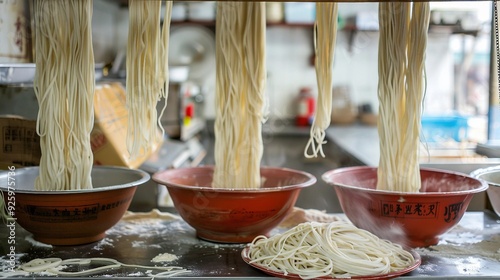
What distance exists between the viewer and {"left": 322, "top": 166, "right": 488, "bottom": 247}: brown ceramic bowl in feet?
4.78

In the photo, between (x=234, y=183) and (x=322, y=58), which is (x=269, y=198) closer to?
(x=234, y=183)

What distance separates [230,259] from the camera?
1.44m

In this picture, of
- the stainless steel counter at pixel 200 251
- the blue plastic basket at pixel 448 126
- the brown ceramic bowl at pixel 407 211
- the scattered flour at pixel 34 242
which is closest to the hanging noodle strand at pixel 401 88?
the brown ceramic bowl at pixel 407 211

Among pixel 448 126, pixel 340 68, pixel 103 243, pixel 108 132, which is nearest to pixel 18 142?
pixel 103 243

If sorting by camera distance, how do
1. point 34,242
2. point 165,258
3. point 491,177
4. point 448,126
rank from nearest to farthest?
point 165,258 < point 34,242 < point 491,177 < point 448,126

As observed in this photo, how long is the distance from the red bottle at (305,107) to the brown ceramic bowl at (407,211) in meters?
4.17

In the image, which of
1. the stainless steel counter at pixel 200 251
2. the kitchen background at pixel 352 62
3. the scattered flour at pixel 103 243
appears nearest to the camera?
the stainless steel counter at pixel 200 251

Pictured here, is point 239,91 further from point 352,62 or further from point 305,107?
point 352,62

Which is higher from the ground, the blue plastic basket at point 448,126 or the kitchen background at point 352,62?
the kitchen background at point 352,62

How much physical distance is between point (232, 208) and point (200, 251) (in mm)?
146

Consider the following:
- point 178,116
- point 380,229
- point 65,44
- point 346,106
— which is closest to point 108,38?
point 178,116

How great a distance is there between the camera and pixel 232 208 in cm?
151

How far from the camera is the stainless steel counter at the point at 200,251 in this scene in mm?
1329

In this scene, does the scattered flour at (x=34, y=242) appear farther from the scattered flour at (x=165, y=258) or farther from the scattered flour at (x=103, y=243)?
the scattered flour at (x=165, y=258)
